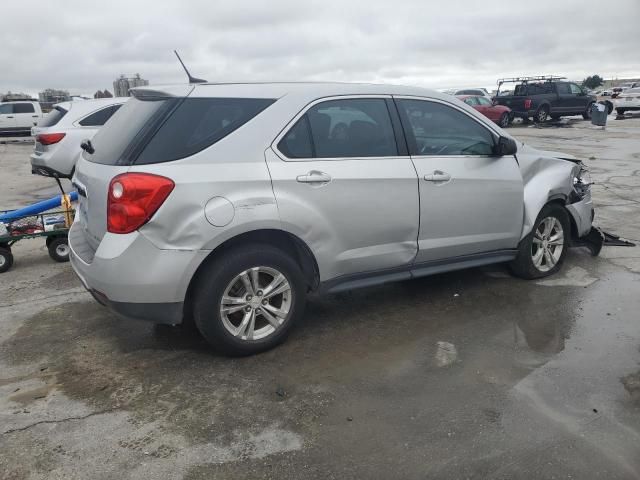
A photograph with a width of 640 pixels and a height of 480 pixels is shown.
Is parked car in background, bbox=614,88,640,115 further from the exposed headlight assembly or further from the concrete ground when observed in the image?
the concrete ground

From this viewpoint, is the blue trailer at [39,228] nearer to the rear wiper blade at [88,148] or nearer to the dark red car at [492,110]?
the rear wiper blade at [88,148]

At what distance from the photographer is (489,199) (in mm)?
4531

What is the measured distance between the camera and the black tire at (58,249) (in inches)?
233

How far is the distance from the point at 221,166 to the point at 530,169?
9.19ft

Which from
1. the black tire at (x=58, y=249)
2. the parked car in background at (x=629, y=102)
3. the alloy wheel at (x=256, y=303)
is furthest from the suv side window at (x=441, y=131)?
the parked car in background at (x=629, y=102)

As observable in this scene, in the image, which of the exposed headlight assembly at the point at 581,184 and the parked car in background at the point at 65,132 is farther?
the parked car in background at the point at 65,132

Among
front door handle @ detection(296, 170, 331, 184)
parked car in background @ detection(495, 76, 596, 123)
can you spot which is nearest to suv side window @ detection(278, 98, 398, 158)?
front door handle @ detection(296, 170, 331, 184)

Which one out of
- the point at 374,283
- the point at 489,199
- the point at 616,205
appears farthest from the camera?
the point at 616,205

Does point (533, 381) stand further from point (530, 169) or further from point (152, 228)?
point (152, 228)

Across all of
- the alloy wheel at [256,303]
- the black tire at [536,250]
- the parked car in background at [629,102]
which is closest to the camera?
the alloy wheel at [256,303]

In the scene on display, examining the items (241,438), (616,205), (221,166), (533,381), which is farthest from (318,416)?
(616,205)

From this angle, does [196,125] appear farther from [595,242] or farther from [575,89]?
[575,89]

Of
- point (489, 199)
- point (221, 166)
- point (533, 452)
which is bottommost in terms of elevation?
point (533, 452)

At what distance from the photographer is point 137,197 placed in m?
3.25
